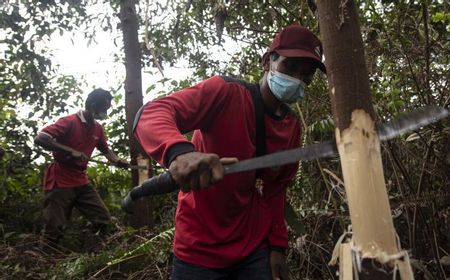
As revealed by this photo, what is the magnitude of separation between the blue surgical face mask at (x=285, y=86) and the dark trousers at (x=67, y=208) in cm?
420

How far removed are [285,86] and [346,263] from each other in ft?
3.24

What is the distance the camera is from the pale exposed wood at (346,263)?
136 cm

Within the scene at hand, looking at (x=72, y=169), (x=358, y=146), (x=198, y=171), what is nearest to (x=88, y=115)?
(x=72, y=169)

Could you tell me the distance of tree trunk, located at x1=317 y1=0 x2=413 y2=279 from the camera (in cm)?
132

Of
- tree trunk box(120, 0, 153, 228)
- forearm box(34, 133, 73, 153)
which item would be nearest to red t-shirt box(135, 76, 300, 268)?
tree trunk box(120, 0, 153, 228)

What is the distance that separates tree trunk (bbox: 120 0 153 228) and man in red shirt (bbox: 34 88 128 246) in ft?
1.35

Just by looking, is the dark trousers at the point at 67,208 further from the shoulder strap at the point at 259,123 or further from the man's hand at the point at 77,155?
the shoulder strap at the point at 259,123

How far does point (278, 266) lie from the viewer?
2.36 metres

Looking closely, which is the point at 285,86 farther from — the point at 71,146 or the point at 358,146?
the point at 71,146

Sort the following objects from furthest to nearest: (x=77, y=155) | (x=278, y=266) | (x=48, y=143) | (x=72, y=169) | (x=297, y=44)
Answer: (x=72, y=169)
(x=77, y=155)
(x=48, y=143)
(x=278, y=266)
(x=297, y=44)

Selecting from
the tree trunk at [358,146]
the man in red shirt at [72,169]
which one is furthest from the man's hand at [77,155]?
the tree trunk at [358,146]

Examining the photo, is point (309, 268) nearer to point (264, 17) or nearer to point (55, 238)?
point (264, 17)

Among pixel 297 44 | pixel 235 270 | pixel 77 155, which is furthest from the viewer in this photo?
pixel 77 155

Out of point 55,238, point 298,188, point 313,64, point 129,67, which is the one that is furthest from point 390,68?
point 55,238
